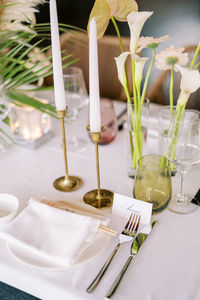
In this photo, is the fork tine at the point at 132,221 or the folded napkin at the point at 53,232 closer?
the folded napkin at the point at 53,232

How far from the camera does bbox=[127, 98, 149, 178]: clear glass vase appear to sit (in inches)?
38.2

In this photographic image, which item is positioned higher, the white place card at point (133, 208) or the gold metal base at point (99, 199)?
the white place card at point (133, 208)

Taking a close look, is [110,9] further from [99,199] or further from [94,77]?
[99,199]

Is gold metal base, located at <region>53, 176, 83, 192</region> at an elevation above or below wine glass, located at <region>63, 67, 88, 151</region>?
below

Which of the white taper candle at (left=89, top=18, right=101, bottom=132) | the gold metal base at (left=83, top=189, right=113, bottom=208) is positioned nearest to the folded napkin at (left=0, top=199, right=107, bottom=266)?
the gold metal base at (left=83, top=189, right=113, bottom=208)

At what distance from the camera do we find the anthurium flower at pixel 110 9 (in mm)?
852

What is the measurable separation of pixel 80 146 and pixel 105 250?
0.54 metres

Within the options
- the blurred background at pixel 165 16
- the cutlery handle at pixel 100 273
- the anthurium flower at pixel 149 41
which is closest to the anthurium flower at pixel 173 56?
the anthurium flower at pixel 149 41

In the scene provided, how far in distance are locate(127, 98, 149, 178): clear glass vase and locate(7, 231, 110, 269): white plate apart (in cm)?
29

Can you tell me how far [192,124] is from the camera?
0.91m

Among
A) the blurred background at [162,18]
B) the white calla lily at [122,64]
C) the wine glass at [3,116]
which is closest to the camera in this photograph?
the white calla lily at [122,64]

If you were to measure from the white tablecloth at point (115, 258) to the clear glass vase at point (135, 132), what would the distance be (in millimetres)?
61

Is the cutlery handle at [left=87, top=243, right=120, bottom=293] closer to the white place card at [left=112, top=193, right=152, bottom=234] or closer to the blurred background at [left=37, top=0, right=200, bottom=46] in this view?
the white place card at [left=112, top=193, right=152, bottom=234]

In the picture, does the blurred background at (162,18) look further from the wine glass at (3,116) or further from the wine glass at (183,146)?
the wine glass at (183,146)
